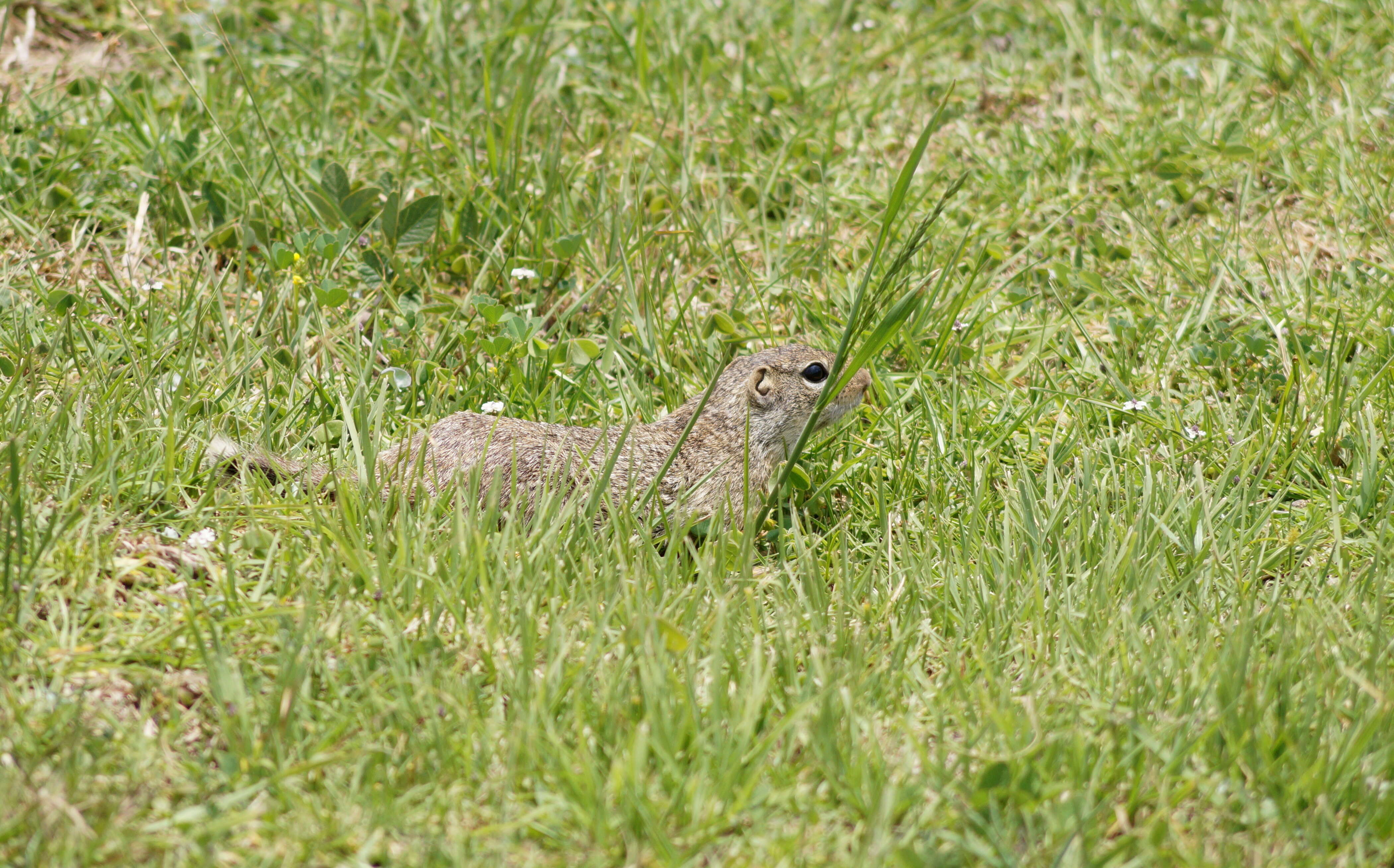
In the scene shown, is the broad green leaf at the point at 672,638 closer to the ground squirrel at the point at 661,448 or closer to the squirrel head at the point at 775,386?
the ground squirrel at the point at 661,448

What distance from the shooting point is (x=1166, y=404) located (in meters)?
4.07

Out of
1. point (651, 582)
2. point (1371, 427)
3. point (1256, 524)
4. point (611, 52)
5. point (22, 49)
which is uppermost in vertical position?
point (611, 52)

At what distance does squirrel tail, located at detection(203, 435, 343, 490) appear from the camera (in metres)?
3.33

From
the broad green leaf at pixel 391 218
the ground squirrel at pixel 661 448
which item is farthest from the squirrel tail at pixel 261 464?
the broad green leaf at pixel 391 218

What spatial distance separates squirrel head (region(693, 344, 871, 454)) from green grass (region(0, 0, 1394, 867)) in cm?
20

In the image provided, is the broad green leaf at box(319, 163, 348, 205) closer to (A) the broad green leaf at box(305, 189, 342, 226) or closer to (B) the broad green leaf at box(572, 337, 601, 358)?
(A) the broad green leaf at box(305, 189, 342, 226)

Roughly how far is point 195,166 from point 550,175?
141 centimetres

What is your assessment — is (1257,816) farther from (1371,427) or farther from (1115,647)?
(1371,427)

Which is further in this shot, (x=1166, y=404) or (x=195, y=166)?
(x=195, y=166)

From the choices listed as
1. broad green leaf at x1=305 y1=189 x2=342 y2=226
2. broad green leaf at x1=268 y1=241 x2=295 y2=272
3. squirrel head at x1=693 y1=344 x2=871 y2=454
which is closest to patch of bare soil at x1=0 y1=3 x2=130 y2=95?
broad green leaf at x1=305 y1=189 x2=342 y2=226

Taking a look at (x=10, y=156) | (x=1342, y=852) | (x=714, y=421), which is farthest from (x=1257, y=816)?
(x=10, y=156)

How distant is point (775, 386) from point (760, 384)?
55mm

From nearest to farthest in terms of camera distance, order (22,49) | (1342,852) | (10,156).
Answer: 1. (1342,852)
2. (10,156)
3. (22,49)

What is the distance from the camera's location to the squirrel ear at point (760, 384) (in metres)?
4.11
